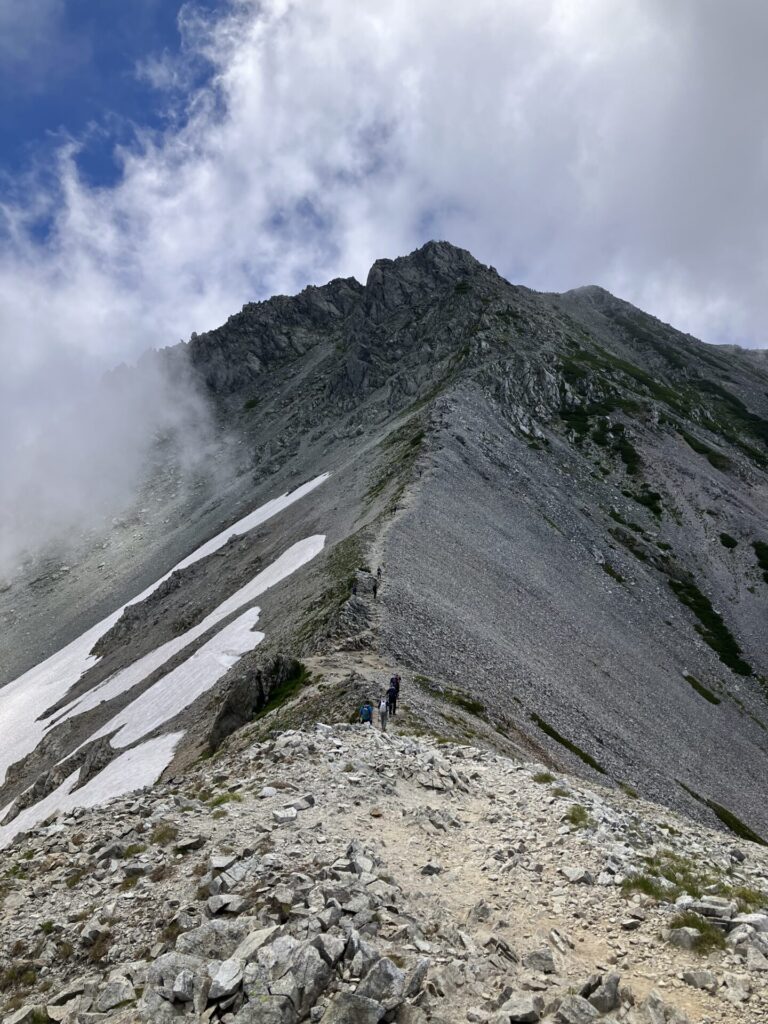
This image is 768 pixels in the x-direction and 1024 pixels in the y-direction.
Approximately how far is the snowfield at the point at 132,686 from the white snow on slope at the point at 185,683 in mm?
87

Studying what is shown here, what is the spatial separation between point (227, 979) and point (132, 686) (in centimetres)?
5068

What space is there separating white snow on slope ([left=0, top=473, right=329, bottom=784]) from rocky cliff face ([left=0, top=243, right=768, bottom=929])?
68cm

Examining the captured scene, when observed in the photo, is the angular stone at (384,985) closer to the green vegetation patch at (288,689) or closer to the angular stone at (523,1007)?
the angular stone at (523,1007)

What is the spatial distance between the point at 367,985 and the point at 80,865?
922cm

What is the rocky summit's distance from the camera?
10.0 metres

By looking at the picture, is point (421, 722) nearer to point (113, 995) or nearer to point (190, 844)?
point (190, 844)

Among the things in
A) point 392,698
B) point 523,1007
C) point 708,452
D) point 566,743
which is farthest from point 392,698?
point 708,452

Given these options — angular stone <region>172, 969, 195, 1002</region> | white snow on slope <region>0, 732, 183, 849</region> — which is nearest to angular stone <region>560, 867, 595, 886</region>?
angular stone <region>172, 969, 195, 1002</region>

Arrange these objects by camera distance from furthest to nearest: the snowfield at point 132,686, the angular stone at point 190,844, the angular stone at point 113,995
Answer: the snowfield at point 132,686, the angular stone at point 190,844, the angular stone at point 113,995

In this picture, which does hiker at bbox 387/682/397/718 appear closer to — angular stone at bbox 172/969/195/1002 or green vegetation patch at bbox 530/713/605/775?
green vegetation patch at bbox 530/713/605/775

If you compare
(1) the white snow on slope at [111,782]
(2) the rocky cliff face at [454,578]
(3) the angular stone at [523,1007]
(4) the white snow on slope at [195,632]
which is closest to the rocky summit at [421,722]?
(3) the angular stone at [523,1007]

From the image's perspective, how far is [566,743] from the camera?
34812 millimetres

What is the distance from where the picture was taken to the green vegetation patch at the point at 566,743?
34.3 m

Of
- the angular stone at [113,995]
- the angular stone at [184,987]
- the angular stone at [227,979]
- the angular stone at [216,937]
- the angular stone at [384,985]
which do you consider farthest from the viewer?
the angular stone at [216,937]
